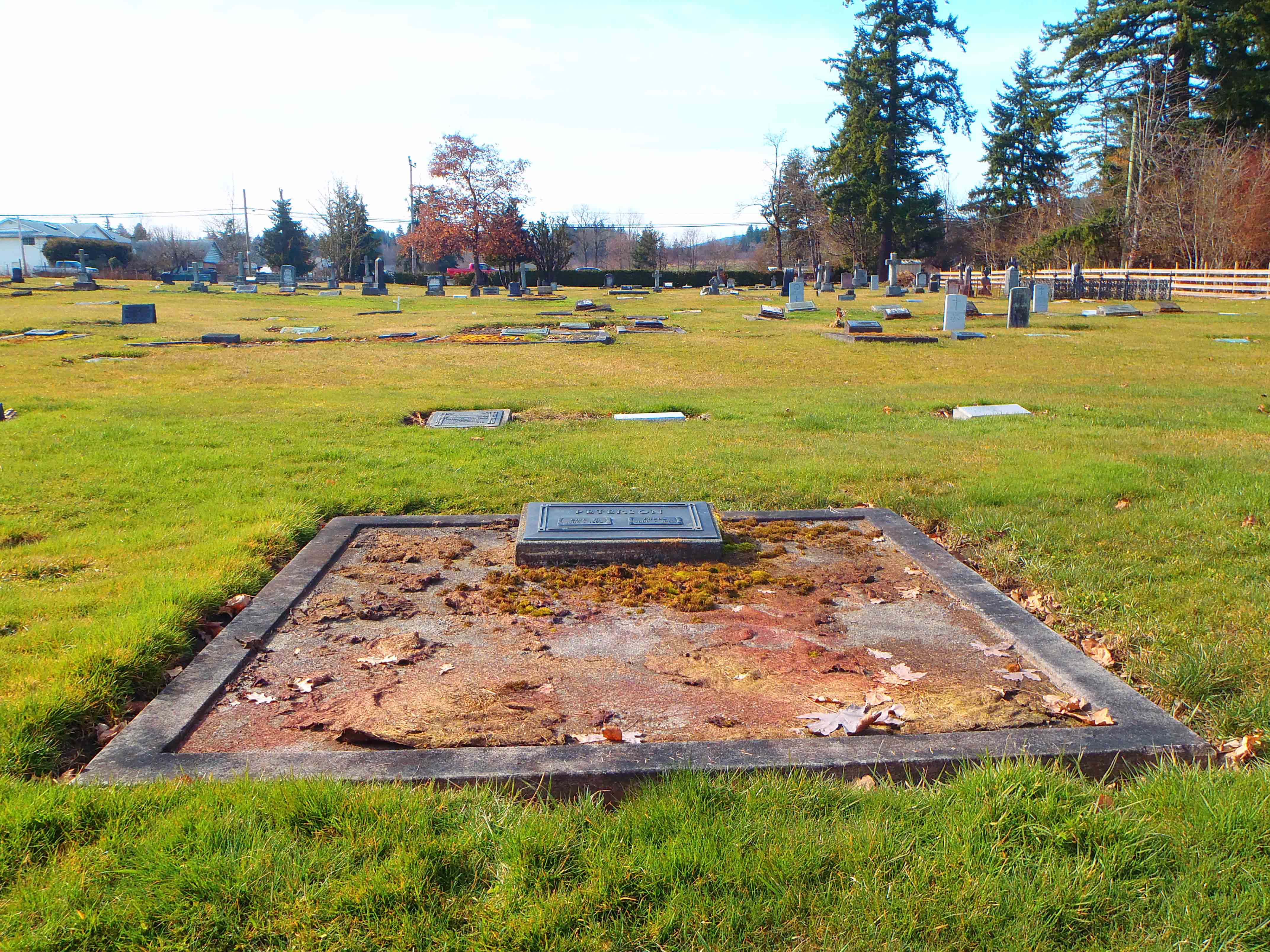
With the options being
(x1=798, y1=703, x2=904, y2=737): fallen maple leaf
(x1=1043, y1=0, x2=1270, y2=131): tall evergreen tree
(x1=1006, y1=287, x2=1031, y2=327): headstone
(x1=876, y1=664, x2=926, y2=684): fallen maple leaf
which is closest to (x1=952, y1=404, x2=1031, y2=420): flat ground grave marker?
(x1=876, y1=664, x2=926, y2=684): fallen maple leaf

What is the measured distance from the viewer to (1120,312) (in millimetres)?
25062

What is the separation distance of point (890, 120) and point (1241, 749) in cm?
5637

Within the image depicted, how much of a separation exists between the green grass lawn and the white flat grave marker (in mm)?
370

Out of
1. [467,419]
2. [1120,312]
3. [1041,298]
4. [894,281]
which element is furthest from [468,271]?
[467,419]

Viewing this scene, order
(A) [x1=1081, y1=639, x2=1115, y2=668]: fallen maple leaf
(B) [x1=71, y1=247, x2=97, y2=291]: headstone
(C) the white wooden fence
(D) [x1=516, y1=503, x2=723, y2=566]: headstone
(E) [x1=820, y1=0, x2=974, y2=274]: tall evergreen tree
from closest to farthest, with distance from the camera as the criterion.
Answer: (A) [x1=1081, y1=639, x2=1115, y2=668]: fallen maple leaf, (D) [x1=516, y1=503, x2=723, y2=566]: headstone, (C) the white wooden fence, (B) [x1=71, y1=247, x2=97, y2=291]: headstone, (E) [x1=820, y1=0, x2=974, y2=274]: tall evergreen tree

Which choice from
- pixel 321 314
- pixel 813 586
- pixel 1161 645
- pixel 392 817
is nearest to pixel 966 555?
pixel 813 586

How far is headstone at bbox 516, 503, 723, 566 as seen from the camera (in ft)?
15.6

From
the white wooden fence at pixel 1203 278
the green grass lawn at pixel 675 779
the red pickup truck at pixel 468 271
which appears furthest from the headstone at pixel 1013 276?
the red pickup truck at pixel 468 271

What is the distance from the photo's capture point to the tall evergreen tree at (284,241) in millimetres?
73750

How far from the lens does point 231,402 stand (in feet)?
→ 34.4

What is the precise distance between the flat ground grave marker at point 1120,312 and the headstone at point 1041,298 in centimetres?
Answer: 139

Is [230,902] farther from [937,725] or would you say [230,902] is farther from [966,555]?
[966,555]

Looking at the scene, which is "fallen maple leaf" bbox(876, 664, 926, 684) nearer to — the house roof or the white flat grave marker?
the white flat grave marker

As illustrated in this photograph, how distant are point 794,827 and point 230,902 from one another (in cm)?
133
